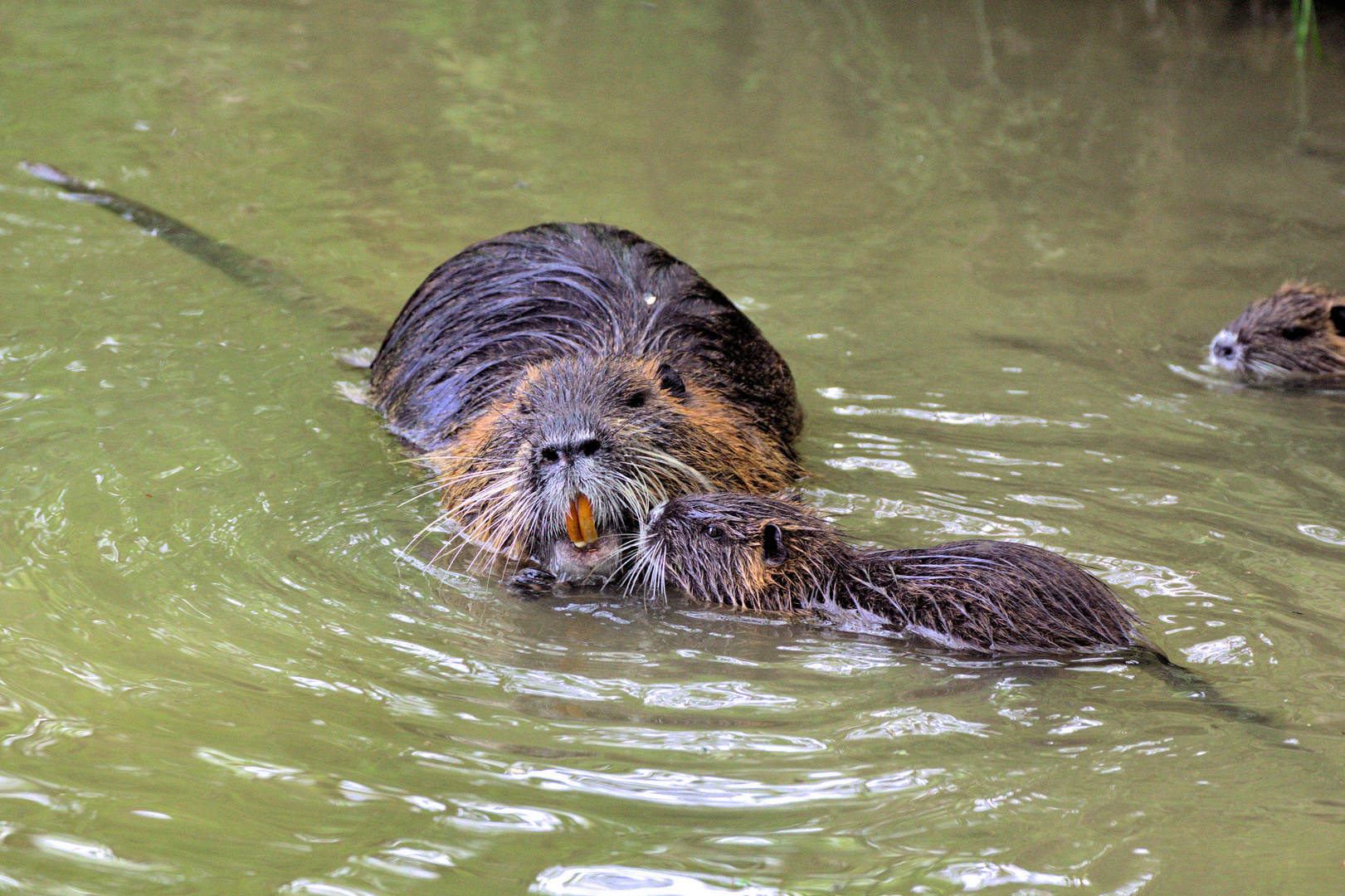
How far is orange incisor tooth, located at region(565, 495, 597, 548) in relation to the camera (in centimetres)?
318

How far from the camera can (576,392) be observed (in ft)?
10.7

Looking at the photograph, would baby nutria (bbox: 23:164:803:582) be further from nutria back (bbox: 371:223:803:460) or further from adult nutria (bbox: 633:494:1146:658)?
adult nutria (bbox: 633:494:1146:658)

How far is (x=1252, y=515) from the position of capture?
3.53 metres

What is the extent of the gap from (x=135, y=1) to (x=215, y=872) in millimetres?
7662

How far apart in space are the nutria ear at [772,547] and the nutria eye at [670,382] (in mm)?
492

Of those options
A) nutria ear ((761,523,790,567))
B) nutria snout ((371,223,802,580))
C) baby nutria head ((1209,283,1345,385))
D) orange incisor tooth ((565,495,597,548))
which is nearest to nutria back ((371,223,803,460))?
nutria snout ((371,223,802,580))

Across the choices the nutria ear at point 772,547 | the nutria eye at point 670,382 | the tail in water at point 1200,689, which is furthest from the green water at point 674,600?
the nutria eye at point 670,382

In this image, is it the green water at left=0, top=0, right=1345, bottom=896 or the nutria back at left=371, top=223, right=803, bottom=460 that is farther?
the nutria back at left=371, top=223, right=803, bottom=460

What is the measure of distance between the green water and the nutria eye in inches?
19.5

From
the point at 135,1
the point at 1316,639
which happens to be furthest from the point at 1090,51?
the point at 1316,639

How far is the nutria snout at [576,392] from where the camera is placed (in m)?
3.21

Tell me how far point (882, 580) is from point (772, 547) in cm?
25

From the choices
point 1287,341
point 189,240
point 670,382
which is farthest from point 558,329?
point 1287,341

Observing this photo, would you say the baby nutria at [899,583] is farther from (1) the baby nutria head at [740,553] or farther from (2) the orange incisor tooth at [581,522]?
(2) the orange incisor tooth at [581,522]
